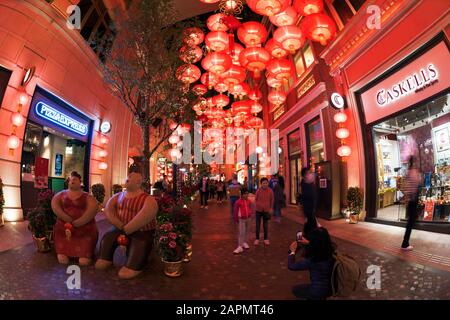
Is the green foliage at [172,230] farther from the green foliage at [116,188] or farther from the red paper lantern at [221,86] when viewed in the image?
the green foliage at [116,188]

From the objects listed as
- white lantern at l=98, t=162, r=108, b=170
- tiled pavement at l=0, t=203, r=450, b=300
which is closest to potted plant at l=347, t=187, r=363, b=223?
tiled pavement at l=0, t=203, r=450, b=300

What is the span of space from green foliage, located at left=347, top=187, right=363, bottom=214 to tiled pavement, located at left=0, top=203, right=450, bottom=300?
14.8 feet

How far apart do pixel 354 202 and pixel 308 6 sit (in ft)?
21.7

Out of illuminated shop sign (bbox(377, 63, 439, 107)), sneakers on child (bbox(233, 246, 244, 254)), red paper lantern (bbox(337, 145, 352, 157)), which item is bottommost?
→ sneakers on child (bbox(233, 246, 244, 254))

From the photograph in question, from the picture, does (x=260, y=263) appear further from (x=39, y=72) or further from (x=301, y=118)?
(x=301, y=118)

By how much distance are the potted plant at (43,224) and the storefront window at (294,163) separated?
1355 cm

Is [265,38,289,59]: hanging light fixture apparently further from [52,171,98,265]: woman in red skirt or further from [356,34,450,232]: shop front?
[52,171,98,265]: woman in red skirt

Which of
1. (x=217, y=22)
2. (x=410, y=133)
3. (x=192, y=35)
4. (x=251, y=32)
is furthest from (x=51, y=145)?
(x=410, y=133)

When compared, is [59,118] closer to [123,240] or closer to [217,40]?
Result: [217,40]

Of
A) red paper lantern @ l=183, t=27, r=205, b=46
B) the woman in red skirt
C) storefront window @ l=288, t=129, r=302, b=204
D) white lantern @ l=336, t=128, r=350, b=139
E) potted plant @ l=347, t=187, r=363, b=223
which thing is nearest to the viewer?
the woman in red skirt

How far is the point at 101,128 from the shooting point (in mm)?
17062

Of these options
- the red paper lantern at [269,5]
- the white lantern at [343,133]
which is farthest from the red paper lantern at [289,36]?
the white lantern at [343,133]

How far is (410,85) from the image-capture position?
8484 millimetres

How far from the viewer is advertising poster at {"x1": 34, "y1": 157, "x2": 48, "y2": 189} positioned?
8008 mm
